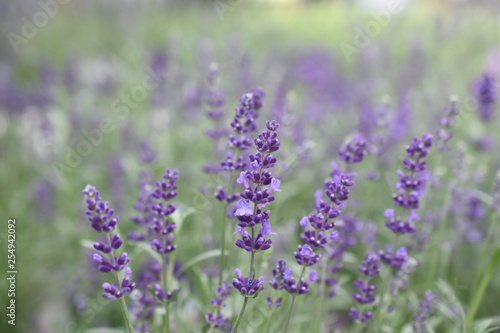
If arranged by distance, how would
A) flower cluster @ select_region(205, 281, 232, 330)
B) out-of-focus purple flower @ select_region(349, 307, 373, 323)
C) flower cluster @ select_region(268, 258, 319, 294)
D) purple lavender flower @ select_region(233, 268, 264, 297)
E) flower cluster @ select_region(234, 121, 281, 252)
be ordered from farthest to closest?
out-of-focus purple flower @ select_region(349, 307, 373, 323)
flower cluster @ select_region(205, 281, 232, 330)
flower cluster @ select_region(268, 258, 319, 294)
purple lavender flower @ select_region(233, 268, 264, 297)
flower cluster @ select_region(234, 121, 281, 252)

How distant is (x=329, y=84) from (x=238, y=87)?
1.77 meters

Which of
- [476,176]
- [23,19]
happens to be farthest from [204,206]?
[23,19]

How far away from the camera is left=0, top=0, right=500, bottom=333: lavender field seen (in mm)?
2348

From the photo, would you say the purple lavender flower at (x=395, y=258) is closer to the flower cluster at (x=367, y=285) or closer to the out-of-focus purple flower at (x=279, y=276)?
the flower cluster at (x=367, y=285)

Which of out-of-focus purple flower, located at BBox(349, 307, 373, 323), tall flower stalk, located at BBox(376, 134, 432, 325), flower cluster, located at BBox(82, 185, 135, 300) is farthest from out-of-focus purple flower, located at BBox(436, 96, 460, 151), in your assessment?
flower cluster, located at BBox(82, 185, 135, 300)

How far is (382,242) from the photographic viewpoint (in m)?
4.88

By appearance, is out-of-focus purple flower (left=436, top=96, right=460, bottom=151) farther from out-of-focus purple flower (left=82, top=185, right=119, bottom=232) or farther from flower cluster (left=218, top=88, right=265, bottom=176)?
out-of-focus purple flower (left=82, top=185, right=119, bottom=232)

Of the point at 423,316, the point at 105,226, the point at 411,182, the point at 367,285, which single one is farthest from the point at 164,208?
the point at 423,316

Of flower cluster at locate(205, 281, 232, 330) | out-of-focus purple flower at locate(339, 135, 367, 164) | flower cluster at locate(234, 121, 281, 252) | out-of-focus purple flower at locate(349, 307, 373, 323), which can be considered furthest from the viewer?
out-of-focus purple flower at locate(339, 135, 367, 164)

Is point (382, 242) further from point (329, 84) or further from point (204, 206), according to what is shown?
point (329, 84)

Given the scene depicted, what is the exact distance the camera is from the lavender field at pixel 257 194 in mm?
2348

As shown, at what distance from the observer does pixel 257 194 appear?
6.08 ft

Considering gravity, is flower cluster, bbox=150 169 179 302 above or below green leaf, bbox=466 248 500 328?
above

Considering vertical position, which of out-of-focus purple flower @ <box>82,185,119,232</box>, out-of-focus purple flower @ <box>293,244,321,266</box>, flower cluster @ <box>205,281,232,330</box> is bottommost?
flower cluster @ <box>205,281,232,330</box>
